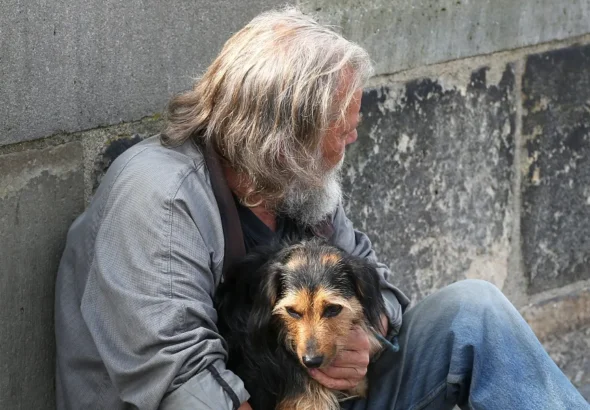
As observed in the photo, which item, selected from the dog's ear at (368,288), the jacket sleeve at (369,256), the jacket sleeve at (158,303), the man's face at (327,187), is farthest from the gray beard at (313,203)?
the jacket sleeve at (158,303)

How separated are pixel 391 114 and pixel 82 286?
1.46 metres

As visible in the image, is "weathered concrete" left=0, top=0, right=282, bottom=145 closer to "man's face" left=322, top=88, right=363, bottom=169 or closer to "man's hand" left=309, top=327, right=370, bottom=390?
"man's face" left=322, top=88, right=363, bottom=169

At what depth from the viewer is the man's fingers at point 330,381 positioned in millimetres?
2695

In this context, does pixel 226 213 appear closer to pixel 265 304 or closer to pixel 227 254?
pixel 227 254

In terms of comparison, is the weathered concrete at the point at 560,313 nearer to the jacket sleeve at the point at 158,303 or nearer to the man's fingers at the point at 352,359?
the man's fingers at the point at 352,359

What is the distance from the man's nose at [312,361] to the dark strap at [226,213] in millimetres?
359

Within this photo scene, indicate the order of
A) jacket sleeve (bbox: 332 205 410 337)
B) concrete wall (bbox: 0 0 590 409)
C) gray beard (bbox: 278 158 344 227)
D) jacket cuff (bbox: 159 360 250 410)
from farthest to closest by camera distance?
jacket sleeve (bbox: 332 205 410 337), gray beard (bbox: 278 158 344 227), concrete wall (bbox: 0 0 590 409), jacket cuff (bbox: 159 360 250 410)

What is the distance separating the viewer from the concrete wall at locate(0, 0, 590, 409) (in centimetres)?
274

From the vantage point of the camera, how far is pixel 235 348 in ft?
8.83

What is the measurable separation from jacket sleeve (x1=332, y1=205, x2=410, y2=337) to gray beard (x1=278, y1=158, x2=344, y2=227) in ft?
0.41

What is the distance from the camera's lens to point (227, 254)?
2.72 m

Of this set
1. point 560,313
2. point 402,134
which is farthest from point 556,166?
point 402,134

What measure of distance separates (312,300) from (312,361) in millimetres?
152

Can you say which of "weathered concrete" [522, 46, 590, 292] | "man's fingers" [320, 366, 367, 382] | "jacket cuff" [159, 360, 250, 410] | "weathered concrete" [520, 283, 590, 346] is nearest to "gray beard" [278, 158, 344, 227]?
"man's fingers" [320, 366, 367, 382]
